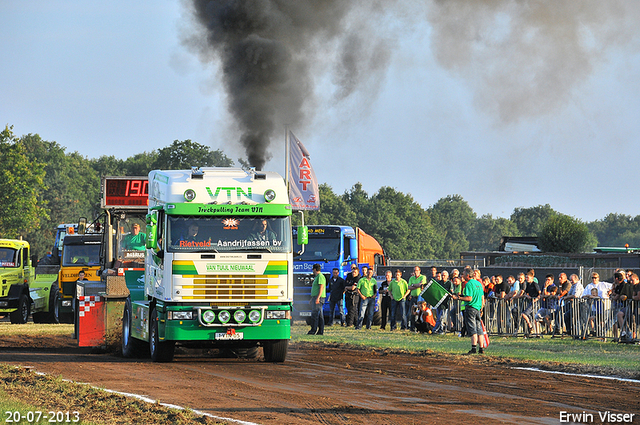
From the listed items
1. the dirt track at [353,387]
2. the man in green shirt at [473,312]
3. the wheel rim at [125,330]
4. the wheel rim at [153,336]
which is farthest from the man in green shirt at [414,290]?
the wheel rim at [153,336]

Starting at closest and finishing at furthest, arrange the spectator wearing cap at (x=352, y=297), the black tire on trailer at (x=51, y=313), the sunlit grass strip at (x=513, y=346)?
the sunlit grass strip at (x=513, y=346), the spectator wearing cap at (x=352, y=297), the black tire on trailer at (x=51, y=313)

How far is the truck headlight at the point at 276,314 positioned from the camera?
15.1 m

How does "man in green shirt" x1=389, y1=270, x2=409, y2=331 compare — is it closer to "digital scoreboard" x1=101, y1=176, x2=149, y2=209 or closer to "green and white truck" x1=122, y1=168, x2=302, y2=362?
"digital scoreboard" x1=101, y1=176, x2=149, y2=209

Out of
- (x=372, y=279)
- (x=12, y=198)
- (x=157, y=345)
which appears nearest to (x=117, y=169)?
(x=12, y=198)

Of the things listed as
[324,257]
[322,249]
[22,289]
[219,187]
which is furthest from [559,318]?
[22,289]

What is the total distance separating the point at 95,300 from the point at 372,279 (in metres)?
10.2

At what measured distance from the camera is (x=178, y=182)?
1526 centimetres

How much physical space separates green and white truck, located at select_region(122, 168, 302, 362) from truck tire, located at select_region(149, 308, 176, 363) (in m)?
0.03

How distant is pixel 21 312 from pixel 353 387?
19.6 m

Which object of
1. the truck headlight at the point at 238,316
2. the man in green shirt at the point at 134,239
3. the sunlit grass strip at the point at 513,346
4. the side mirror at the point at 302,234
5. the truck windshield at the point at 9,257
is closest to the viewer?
the truck headlight at the point at 238,316

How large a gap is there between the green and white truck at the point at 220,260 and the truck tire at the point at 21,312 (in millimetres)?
15237

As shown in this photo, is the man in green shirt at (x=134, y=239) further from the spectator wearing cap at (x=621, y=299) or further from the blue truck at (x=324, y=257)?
the spectator wearing cap at (x=621, y=299)

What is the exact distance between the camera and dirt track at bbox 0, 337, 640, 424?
33.7ft

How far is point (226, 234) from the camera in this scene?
1499 cm
